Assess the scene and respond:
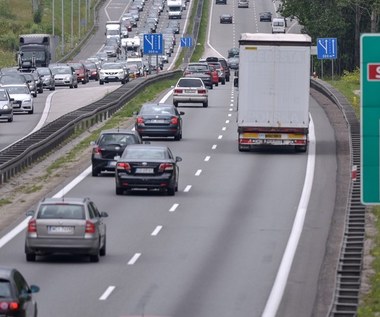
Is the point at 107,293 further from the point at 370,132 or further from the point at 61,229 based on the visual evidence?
the point at 370,132

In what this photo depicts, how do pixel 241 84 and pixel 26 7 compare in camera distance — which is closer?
pixel 241 84

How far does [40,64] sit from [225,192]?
69724 mm

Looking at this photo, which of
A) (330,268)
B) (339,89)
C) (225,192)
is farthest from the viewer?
(339,89)

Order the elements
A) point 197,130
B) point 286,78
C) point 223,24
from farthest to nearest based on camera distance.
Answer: point 223,24, point 197,130, point 286,78

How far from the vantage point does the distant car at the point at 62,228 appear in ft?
92.6

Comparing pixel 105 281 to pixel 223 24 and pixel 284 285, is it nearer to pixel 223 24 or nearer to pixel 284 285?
pixel 284 285

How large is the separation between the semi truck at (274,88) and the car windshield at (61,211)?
2056cm

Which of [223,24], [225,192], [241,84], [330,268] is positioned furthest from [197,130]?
[223,24]

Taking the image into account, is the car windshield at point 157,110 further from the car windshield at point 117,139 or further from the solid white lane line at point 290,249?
the car windshield at point 117,139

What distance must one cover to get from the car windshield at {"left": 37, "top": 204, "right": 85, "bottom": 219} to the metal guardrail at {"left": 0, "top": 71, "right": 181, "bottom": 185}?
13.1 metres

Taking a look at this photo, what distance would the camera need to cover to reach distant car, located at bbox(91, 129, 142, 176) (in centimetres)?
4378

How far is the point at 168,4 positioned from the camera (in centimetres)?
16825

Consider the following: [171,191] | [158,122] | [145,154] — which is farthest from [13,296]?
[158,122]

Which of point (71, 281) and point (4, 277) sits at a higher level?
point (4, 277)
